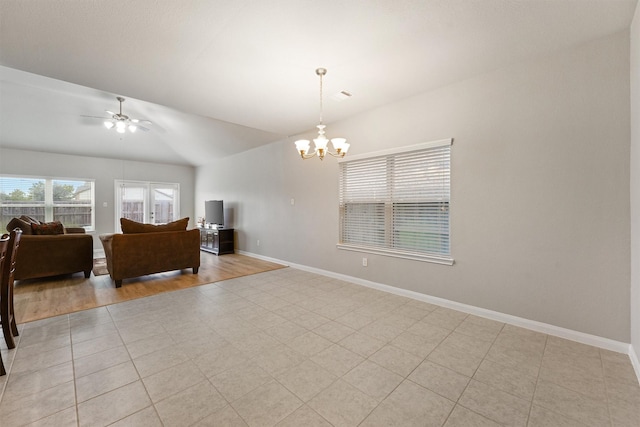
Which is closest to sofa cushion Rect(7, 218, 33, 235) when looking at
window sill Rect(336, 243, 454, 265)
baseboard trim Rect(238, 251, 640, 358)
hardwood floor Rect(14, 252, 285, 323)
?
hardwood floor Rect(14, 252, 285, 323)

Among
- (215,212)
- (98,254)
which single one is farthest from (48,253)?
(215,212)

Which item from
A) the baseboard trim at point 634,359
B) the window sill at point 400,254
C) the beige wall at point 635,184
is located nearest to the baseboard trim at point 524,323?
the baseboard trim at point 634,359

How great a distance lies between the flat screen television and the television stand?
34 centimetres

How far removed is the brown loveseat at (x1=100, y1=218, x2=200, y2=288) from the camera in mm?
3869

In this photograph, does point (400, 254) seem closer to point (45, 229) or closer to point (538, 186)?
point (538, 186)

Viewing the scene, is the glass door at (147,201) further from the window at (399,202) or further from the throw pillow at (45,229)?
the window at (399,202)

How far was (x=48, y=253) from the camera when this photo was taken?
397cm

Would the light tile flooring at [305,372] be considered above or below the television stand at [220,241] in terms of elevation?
below

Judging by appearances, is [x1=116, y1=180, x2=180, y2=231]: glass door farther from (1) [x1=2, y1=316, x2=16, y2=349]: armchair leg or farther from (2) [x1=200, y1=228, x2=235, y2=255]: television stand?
(1) [x1=2, y1=316, x2=16, y2=349]: armchair leg

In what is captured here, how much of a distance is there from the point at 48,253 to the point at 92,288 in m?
0.96

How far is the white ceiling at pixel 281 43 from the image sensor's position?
1969 millimetres

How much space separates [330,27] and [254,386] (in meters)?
2.79

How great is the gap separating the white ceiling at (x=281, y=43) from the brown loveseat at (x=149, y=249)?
199 centimetres

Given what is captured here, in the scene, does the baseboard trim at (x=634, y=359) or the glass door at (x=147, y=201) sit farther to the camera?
the glass door at (x=147, y=201)
